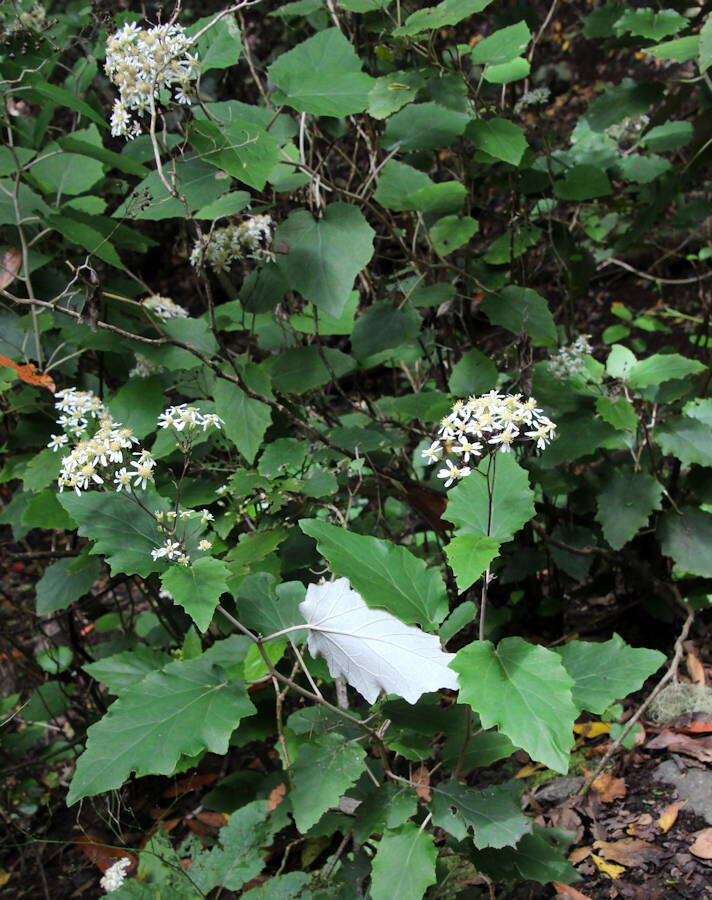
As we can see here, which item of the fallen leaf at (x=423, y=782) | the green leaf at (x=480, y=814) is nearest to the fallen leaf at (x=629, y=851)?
the fallen leaf at (x=423, y=782)

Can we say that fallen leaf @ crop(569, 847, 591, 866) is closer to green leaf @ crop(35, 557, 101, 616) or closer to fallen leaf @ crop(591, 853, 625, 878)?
fallen leaf @ crop(591, 853, 625, 878)

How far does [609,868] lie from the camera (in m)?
1.75

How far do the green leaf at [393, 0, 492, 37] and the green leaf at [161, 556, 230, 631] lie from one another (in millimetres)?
1468

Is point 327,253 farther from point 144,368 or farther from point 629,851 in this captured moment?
point 629,851

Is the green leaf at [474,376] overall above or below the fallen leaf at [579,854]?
above

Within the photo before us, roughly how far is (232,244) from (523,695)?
1466mm

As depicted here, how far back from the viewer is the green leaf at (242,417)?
1925 mm

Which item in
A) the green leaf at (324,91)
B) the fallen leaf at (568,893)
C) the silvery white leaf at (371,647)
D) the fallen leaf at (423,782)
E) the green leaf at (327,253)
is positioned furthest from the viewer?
the green leaf at (327,253)

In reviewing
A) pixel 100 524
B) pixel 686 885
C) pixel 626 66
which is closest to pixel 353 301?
pixel 100 524

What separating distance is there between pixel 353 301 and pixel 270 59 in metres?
2.53

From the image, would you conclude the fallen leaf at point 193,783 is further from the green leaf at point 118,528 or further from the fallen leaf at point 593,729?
the green leaf at point 118,528

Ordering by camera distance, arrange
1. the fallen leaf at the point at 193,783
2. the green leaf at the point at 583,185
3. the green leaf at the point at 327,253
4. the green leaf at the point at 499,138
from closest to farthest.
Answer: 1. the green leaf at the point at 327,253
2. the green leaf at the point at 499,138
3. the green leaf at the point at 583,185
4. the fallen leaf at the point at 193,783

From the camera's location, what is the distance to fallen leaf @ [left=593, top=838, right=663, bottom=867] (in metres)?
1.75

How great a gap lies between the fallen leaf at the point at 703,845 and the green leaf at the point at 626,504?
2.33 ft
